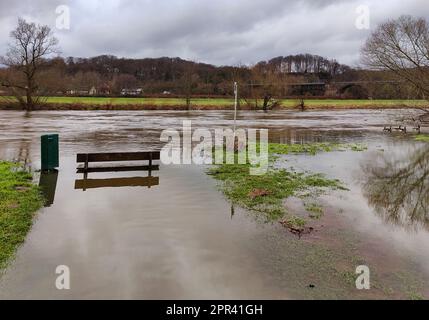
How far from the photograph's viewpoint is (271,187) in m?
10.5

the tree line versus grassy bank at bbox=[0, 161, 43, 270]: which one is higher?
the tree line

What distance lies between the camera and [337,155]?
1678 cm

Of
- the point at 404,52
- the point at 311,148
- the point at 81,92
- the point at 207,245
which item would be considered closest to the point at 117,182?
the point at 207,245

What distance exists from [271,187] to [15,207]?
6.05 meters

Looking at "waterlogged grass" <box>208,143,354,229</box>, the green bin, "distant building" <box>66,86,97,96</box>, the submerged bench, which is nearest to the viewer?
"waterlogged grass" <box>208,143,354,229</box>

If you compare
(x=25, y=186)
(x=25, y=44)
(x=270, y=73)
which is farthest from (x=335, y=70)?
(x=25, y=186)

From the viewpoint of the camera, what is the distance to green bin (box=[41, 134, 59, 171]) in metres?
11.9

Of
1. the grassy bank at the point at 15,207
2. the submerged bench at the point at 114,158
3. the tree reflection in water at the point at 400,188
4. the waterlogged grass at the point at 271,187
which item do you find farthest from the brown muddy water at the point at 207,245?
the submerged bench at the point at 114,158

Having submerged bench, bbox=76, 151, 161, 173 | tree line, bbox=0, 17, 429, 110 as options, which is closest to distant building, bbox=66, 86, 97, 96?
tree line, bbox=0, 17, 429, 110

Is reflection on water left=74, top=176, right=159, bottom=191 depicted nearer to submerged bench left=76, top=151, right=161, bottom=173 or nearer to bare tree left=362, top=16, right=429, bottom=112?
submerged bench left=76, top=151, right=161, bottom=173

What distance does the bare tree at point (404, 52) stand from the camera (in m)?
28.3

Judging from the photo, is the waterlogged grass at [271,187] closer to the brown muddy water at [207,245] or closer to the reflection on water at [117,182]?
the brown muddy water at [207,245]

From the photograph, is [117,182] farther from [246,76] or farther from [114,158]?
[246,76]

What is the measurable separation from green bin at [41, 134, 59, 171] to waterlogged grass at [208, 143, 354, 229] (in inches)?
189
